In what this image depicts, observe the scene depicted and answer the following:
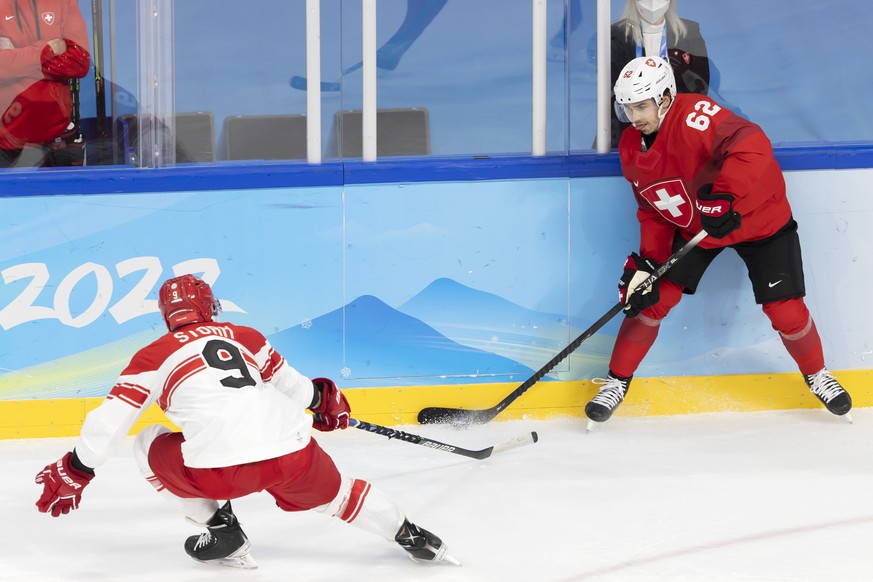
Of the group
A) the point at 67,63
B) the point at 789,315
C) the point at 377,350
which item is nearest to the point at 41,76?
the point at 67,63

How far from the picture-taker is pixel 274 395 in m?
2.38

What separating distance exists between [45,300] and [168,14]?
928 mm

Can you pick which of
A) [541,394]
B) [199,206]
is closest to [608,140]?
[541,394]

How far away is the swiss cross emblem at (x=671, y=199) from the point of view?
3.41 m

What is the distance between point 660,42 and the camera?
12.1 ft

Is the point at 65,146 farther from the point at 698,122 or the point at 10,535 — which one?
the point at 698,122

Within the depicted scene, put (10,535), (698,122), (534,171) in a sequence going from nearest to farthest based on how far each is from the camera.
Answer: (10,535)
(698,122)
(534,171)

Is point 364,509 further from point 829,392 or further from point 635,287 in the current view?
point 829,392

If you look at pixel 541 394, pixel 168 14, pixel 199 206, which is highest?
pixel 168 14

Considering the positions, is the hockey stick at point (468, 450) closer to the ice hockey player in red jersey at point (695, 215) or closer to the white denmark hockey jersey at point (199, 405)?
the ice hockey player in red jersey at point (695, 215)

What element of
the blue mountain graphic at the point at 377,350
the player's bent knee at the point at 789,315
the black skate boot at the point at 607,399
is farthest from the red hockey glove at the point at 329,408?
the player's bent knee at the point at 789,315

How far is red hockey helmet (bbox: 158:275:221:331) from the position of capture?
238 cm

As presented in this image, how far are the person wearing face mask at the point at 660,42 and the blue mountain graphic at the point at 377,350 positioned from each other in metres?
0.84

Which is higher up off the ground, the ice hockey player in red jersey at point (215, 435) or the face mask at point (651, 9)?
the face mask at point (651, 9)
